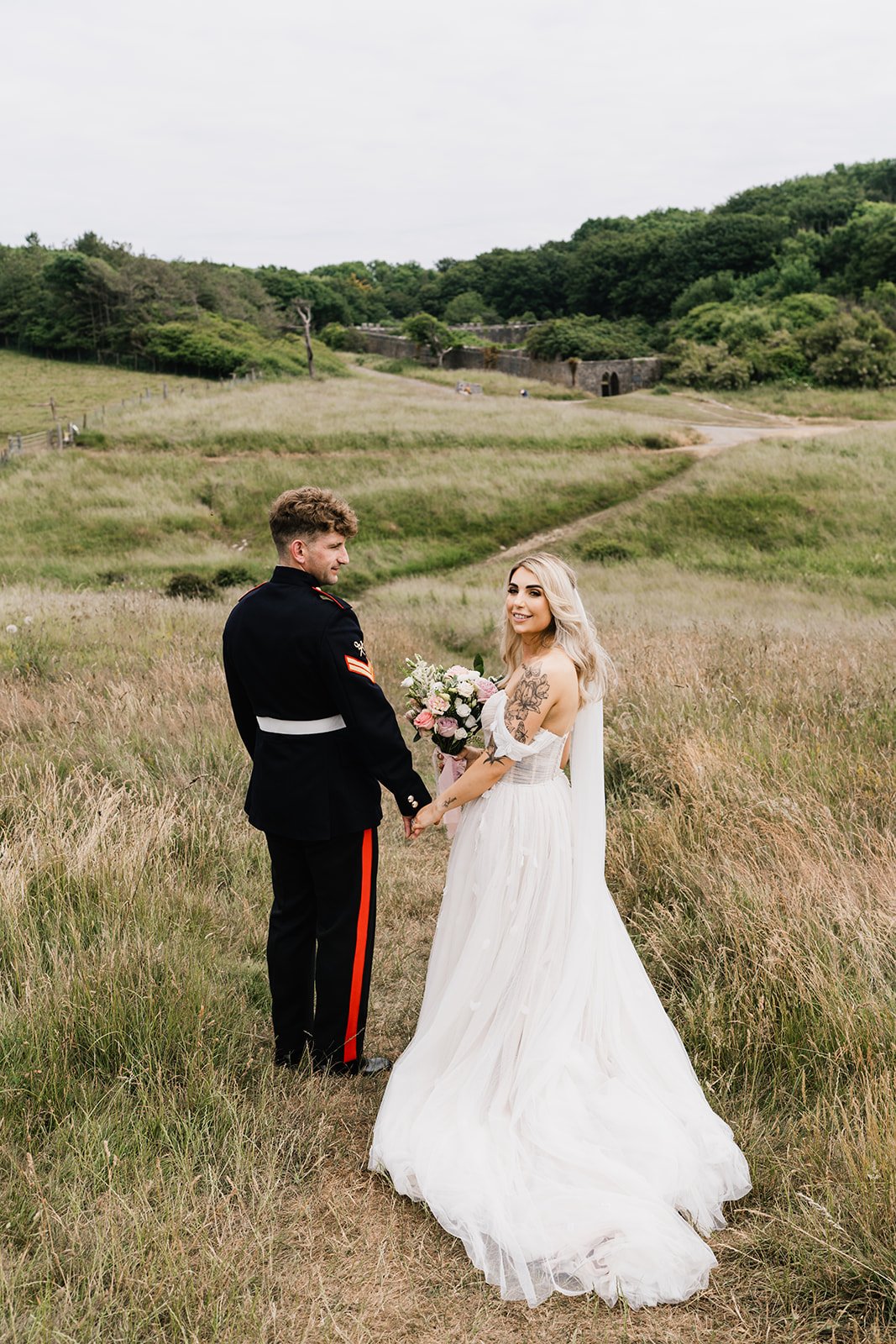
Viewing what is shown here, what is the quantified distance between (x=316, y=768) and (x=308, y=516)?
106 cm

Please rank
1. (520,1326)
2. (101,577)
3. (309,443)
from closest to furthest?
(520,1326) → (101,577) → (309,443)

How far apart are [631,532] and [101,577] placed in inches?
545

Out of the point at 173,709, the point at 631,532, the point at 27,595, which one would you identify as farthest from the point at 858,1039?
the point at 631,532

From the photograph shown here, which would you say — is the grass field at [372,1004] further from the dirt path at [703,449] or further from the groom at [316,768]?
the dirt path at [703,449]

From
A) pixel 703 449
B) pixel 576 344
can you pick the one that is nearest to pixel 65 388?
pixel 576 344

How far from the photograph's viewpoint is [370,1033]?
179 inches

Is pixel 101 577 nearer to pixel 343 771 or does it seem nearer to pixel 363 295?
pixel 343 771

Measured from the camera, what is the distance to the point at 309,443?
3125 cm

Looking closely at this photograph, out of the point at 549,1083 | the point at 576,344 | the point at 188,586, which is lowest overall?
the point at 188,586

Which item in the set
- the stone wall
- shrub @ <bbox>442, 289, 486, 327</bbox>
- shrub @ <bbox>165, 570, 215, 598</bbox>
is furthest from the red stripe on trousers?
shrub @ <bbox>442, 289, 486, 327</bbox>

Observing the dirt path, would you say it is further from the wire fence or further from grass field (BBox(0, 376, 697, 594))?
the wire fence

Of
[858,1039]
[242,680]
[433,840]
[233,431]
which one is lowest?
[433,840]

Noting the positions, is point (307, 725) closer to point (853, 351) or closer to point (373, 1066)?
point (373, 1066)

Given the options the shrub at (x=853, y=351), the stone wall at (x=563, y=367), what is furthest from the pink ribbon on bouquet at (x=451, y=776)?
the stone wall at (x=563, y=367)
